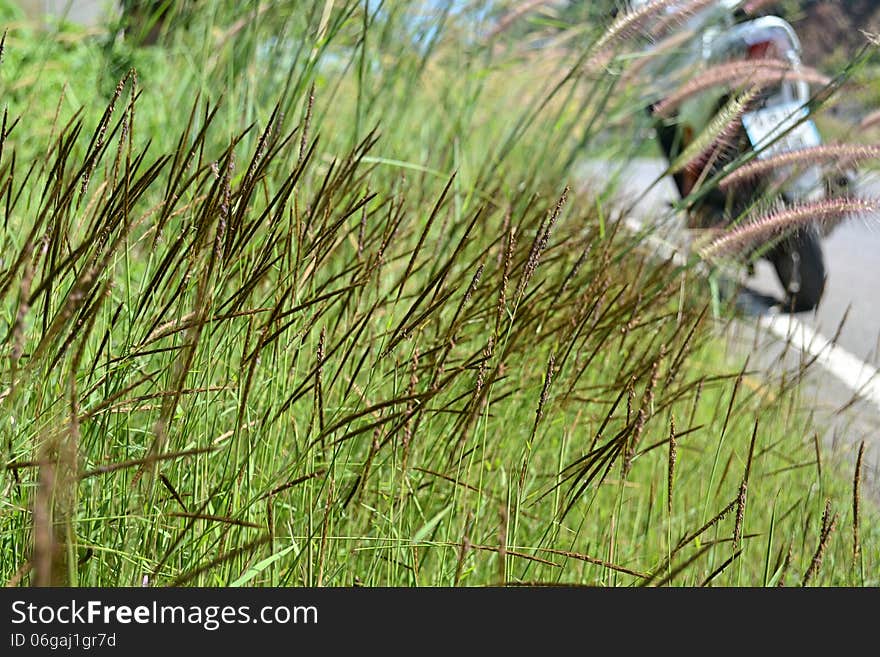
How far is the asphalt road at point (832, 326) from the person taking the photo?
198 centimetres

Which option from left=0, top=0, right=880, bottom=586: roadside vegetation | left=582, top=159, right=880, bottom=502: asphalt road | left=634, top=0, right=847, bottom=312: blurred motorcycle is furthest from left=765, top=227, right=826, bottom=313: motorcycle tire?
left=0, top=0, right=880, bottom=586: roadside vegetation

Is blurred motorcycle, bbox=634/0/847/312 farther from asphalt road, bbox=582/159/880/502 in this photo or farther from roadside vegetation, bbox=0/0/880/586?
roadside vegetation, bbox=0/0/880/586

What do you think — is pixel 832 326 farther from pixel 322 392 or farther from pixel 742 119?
pixel 322 392

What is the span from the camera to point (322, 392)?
1143 mm

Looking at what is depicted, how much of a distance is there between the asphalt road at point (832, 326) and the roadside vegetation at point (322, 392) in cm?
16

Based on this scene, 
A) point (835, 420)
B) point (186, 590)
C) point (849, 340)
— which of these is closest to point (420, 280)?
point (186, 590)

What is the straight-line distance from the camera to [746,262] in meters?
1.85

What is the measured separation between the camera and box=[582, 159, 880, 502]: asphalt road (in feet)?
6.50

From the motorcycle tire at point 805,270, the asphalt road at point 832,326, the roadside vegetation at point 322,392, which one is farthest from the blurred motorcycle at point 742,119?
the roadside vegetation at point 322,392

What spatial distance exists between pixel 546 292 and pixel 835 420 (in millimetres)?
1854

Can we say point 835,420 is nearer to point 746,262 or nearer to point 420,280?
point 746,262

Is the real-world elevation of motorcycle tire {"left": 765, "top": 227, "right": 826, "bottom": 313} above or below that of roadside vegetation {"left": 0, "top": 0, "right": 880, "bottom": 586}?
above

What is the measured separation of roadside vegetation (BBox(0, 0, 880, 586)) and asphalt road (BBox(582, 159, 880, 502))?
0.16 m

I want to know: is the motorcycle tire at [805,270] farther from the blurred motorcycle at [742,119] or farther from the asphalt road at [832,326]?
the asphalt road at [832,326]
